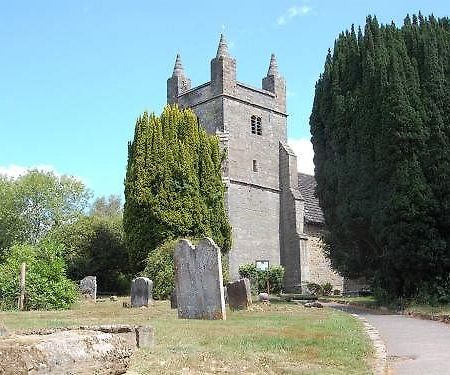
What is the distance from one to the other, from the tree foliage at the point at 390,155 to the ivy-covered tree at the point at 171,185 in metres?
9.91

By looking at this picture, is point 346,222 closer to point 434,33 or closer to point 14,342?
point 434,33

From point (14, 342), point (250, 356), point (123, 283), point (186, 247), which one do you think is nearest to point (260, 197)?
point (123, 283)

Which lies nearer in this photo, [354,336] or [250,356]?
[250,356]

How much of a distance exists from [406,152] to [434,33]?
15.7ft

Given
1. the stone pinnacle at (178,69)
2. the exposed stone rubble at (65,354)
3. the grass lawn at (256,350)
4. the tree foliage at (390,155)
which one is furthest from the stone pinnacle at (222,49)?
the exposed stone rubble at (65,354)

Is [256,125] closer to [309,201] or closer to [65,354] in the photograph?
[309,201]

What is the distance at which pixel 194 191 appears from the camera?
31.1 metres

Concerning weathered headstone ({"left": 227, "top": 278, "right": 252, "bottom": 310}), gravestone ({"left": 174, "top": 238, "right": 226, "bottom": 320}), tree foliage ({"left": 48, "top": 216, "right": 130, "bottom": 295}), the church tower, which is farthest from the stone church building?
gravestone ({"left": 174, "top": 238, "right": 226, "bottom": 320})

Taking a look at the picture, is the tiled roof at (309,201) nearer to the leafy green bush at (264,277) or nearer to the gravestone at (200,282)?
the leafy green bush at (264,277)

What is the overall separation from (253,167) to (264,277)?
7749 millimetres

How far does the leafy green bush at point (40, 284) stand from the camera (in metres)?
17.9

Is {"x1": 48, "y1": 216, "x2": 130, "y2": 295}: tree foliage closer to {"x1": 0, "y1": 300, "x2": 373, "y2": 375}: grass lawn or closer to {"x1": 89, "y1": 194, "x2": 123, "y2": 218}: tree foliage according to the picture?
{"x1": 0, "y1": 300, "x2": 373, "y2": 375}: grass lawn

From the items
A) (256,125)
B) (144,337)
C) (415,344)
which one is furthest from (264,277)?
(144,337)

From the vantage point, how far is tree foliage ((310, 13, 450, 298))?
1739 centimetres
